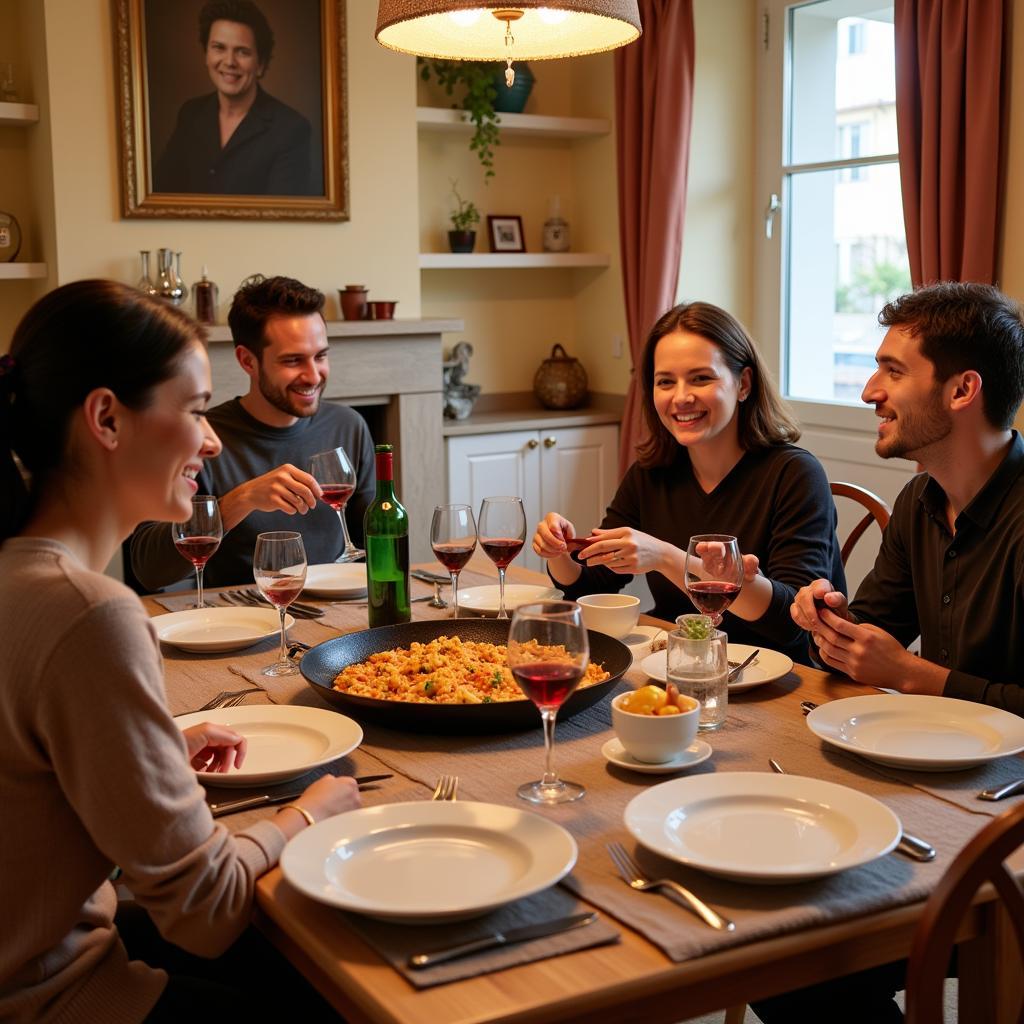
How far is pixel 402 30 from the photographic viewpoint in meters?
2.25

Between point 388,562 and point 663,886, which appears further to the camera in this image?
point 388,562

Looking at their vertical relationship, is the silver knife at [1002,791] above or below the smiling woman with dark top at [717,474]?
below

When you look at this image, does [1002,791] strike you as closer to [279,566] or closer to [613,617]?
[613,617]

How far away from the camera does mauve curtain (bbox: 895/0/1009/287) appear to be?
3.66 meters

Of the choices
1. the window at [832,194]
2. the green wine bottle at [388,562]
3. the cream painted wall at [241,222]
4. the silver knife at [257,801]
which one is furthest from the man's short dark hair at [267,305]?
the window at [832,194]

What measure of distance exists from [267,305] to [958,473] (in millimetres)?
1739

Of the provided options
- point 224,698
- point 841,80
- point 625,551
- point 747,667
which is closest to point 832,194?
point 841,80

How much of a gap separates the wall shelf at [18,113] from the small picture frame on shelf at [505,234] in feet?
6.32

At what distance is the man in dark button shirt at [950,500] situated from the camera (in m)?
1.88

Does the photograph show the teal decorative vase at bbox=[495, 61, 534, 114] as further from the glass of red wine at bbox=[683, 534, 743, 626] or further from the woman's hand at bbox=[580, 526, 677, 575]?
the glass of red wine at bbox=[683, 534, 743, 626]

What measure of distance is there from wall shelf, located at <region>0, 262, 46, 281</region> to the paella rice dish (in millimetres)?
2763

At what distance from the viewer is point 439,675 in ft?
5.83

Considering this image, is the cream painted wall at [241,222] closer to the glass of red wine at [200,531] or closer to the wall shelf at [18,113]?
the wall shelf at [18,113]

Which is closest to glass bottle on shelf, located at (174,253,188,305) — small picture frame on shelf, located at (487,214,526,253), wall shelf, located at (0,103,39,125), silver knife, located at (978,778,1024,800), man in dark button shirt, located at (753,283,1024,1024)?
wall shelf, located at (0,103,39,125)
